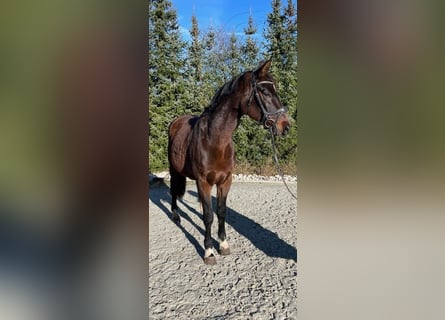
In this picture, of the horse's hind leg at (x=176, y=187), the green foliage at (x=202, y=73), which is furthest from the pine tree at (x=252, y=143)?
the horse's hind leg at (x=176, y=187)

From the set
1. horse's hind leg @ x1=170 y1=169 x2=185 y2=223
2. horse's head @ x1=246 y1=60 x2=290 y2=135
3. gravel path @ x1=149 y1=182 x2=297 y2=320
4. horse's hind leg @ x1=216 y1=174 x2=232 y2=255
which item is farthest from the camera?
horse's hind leg @ x1=170 y1=169 x2=185 y2=223

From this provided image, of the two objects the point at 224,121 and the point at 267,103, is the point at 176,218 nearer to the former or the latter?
the point at 224,121

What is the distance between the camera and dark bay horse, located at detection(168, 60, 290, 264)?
8.77 feet

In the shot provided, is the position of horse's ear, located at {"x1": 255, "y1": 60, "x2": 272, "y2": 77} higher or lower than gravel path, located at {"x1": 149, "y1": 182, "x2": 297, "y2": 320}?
higher

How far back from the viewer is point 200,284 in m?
2.75

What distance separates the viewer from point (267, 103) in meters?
2.67

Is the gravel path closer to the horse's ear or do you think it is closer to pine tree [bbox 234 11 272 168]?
the horse's ear

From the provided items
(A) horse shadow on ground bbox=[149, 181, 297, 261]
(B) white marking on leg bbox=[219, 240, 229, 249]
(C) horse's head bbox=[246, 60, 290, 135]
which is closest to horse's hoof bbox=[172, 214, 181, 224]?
(A) horse shadow on ground bbox=[149, 181, 297, 261]

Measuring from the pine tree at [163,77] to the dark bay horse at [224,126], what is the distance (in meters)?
5.03

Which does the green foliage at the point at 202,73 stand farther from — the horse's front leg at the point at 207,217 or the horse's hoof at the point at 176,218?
the horse's front leg at the point at 207,217

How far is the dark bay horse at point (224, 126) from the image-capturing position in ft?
8.77

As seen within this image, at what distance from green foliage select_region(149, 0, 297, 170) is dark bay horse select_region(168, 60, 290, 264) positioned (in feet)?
16.5
